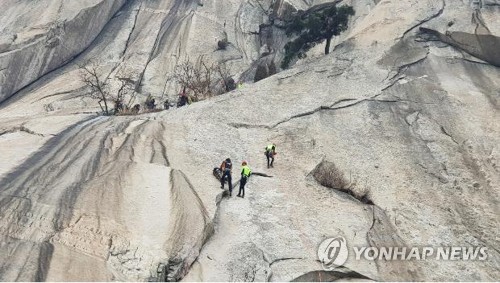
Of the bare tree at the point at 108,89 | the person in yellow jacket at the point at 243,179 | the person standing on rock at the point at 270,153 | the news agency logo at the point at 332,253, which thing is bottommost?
the news agency logo at the point at 332,253

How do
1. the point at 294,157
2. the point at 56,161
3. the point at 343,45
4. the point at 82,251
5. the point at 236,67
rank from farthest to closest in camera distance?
1. the point at 236,67
2. the point at 343,45
3. the point at 294,157
4. the point at 56,161
5. the point at 82,251

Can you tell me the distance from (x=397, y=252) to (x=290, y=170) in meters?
7.32

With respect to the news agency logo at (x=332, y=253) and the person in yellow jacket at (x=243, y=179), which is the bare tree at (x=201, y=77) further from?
the news agency logo at (x=332, y=253)

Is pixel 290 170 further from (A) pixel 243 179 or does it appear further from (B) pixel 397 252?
(B) pixel 397 252

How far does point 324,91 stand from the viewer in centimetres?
3028

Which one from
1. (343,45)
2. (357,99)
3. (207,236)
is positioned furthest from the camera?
(343,45)

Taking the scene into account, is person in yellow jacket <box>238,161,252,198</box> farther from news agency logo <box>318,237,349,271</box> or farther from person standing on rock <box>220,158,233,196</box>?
news agency logo <box>318,237,349,271</box>

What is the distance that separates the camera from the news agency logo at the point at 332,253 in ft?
57.7

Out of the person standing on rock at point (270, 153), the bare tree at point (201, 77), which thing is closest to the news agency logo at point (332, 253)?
the person standing on rock at point (270, 153)

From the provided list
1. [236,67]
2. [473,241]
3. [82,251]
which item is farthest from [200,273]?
[236,67]

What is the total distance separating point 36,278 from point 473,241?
1617 centimetres

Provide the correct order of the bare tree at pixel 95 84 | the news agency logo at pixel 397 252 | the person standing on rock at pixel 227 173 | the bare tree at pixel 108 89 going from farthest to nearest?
the bare tree at pixel 108 89 < the bare tree at pixel 95 84 < the person standing on rock at pixel 227 173 < the news agency logo at pixel 397 252

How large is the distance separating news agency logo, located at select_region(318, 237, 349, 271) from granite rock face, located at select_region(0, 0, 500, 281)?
0.28 meters

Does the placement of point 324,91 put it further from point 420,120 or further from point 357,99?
point 420,120
